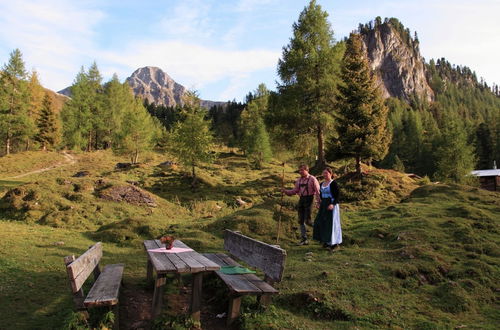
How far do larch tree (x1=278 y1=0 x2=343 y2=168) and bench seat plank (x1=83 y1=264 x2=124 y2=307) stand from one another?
22404mm

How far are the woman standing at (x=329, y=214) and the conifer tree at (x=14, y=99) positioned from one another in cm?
4059

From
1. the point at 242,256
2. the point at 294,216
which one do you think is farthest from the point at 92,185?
the point at 242,256

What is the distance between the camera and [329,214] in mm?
9820

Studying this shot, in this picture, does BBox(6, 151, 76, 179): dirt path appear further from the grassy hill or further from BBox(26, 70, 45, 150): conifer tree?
the grassy hill

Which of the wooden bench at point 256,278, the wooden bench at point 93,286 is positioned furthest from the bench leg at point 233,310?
the wooden bench at point 93,286

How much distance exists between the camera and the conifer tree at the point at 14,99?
37594 millimetres

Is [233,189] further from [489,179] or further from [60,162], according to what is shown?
[489,179]

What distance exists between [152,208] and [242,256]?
14388mm

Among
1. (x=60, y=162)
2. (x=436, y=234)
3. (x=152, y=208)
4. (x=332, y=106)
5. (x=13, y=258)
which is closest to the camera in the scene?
(x=13, y=258)

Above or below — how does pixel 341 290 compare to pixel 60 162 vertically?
below

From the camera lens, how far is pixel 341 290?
6.48 m

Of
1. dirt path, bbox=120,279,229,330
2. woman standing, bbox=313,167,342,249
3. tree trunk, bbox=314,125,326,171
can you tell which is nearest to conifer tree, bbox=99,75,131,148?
tree trunk, bbox=314,125,326,171

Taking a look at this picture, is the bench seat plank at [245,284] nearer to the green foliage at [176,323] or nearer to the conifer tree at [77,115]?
the green foliage at [176,323]

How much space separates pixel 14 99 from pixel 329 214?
139ft
